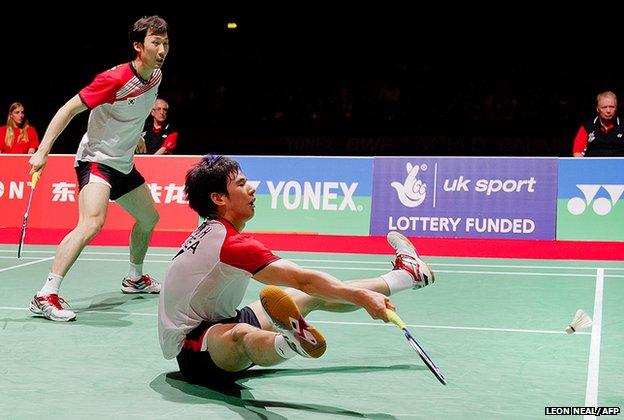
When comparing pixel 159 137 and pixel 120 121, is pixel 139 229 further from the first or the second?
pixel 159 137

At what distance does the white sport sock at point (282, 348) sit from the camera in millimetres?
3143

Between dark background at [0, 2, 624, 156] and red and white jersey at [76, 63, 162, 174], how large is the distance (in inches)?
324

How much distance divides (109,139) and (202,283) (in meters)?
2.39

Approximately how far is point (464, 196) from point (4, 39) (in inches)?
437

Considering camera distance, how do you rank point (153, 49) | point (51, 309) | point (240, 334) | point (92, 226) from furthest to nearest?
point (153, 49) → point (92, 226) → point (51, 309) → point (240, 334)

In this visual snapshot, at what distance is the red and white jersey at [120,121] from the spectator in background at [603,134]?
511 centimetres

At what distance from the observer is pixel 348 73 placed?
15.2 m

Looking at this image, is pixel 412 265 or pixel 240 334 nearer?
pixel 240 334

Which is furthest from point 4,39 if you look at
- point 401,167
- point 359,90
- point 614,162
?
point 614,162

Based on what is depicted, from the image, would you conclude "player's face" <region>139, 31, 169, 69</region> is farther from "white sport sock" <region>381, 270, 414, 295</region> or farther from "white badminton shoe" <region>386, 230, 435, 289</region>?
"white sport sock" <region>381, 270, 414, 295</region>

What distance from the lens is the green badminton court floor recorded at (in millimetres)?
3242

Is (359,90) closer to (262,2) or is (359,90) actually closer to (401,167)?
(262,2)

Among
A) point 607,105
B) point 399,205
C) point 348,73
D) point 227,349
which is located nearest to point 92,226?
point 227,349

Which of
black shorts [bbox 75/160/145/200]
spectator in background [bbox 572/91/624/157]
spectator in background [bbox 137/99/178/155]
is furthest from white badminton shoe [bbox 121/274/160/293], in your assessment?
spectator in background [bbox 572/91/624/157]
